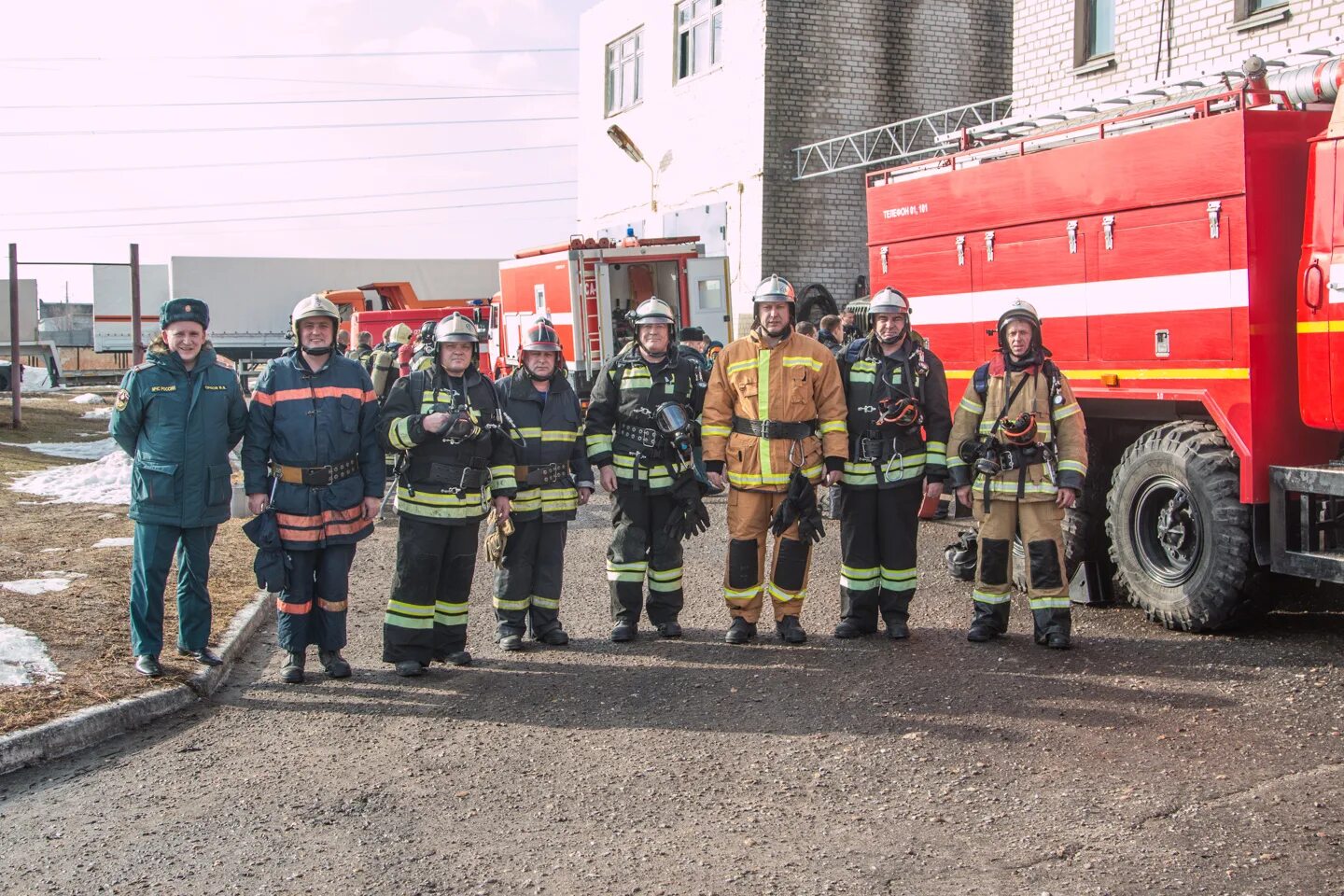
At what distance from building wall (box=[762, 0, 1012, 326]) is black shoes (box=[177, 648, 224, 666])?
16.6m

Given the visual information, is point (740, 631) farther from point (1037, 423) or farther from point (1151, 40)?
point (1151, 40)

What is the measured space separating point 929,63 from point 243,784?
2089 cm

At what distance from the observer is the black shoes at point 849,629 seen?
7.70 m

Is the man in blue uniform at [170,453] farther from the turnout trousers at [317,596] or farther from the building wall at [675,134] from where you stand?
the building wall at [675,134]

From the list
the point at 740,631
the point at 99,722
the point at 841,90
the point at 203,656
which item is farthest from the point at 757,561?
the point at 841,90

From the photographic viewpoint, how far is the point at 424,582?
23.3 feet

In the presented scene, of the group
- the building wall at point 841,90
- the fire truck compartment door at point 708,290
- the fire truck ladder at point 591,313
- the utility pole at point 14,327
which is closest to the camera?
the fire truck ladder at point 591,313

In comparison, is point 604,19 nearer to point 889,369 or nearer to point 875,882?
point 889,369

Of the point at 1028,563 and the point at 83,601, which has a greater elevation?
the point at 1028,563

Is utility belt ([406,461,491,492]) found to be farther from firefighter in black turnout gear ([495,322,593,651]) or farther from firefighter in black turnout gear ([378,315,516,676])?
firefighter in black turnout gear ([495,322,593,651])

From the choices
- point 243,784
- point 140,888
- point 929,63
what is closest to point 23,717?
point 243,784

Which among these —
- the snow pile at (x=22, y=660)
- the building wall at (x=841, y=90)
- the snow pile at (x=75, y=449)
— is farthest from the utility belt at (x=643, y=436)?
the building wall at (x=841, y=90)

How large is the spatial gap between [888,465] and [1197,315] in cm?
189

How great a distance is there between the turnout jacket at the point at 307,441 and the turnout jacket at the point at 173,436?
192 millimetres
